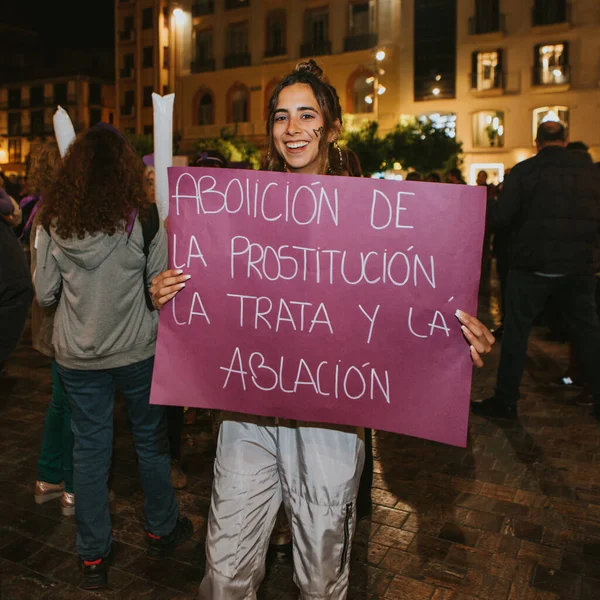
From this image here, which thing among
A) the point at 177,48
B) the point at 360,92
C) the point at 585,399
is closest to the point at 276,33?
the point at 360,92

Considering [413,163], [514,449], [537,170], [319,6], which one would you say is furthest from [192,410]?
[319,6]

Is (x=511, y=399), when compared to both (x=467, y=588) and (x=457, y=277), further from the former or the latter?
(x=457, y=277)

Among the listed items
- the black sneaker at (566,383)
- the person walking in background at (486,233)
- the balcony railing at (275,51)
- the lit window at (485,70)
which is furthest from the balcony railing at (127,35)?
the black sneaker at (566,383)

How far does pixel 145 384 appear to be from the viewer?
317 cm

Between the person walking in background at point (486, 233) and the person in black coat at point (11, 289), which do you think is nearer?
the person in black coat at point (11, 289)

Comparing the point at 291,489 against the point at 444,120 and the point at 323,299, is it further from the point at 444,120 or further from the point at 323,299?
the point at 444,120

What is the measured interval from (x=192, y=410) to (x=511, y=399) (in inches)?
101

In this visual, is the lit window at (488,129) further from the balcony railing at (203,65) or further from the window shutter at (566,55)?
the balcony railing at (203,65)

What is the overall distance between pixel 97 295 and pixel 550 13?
112 ft

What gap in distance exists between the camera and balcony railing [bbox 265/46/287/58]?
1476 inches

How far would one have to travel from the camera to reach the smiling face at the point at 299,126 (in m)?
2.44

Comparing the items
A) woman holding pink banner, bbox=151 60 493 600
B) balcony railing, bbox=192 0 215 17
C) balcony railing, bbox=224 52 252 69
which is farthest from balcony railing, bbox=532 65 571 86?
woman holding pink banner, bbox=151 60 493 600

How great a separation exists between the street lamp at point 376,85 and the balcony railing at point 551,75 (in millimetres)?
7423

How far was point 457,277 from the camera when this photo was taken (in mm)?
2146
